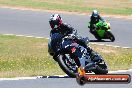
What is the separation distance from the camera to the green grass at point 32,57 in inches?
570

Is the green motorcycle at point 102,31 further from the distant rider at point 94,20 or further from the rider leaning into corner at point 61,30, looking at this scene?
the rider leaning into corner at point 61,30

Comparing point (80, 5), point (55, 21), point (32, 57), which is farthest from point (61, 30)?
point (80, 5)

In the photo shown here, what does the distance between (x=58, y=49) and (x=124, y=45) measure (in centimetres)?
1148

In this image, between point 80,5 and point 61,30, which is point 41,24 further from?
point 61,30

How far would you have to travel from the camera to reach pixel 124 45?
2250 cm

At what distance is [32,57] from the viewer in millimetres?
17531

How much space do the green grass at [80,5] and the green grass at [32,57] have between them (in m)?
11.3

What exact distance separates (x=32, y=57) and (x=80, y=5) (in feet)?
63.5

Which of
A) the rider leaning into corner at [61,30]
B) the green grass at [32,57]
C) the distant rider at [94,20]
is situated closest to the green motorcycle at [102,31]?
the distant rider at [94,20]

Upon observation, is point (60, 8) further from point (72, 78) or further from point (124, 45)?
point (72, 78)

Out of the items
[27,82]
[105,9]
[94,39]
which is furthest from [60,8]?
[27,82]

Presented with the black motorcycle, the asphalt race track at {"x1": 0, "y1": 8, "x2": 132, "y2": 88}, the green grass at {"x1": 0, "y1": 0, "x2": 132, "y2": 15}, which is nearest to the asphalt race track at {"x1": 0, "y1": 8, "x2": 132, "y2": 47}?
the asphalt race track at {"x1": 0, "y1": 8, "x2": 132, "y2": 88}

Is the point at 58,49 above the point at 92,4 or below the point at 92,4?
above

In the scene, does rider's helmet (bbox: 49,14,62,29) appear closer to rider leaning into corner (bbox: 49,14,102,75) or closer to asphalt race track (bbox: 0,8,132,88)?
rider leaning into corner (bbox: 49,14,102,75)
